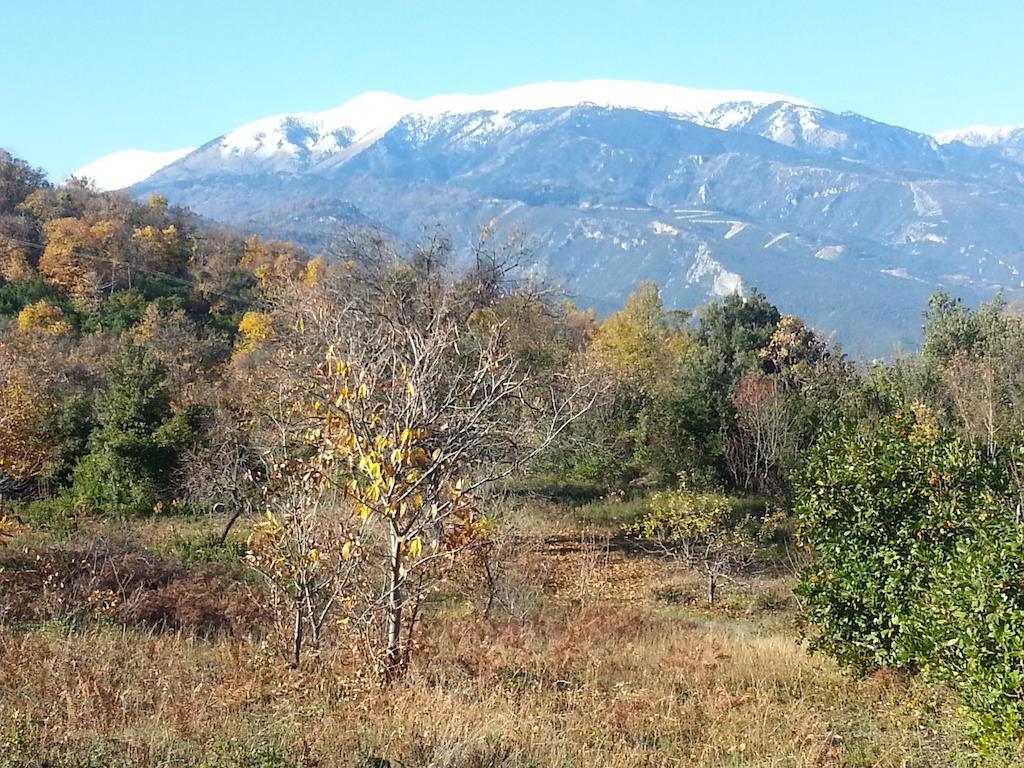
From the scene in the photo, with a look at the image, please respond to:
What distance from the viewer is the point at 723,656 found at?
28.8 ft

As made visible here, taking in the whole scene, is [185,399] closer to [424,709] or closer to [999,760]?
[424,709]

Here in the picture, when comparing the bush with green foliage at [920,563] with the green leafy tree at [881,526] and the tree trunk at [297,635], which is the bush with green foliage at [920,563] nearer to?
the green leafy tree at [881,526]

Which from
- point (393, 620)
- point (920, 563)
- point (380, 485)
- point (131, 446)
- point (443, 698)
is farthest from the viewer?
point (131, 446)

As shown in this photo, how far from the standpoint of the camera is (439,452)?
16.4 feet

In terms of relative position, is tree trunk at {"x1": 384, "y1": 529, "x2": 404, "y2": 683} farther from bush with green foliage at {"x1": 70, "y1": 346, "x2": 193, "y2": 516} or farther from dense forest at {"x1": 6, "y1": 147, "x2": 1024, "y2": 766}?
bush with green foliage at {"x1": 70, "y1": 346, "x2": 193, "y2": 516}

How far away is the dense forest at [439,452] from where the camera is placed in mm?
5508

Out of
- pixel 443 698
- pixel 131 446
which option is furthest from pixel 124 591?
pixel 131 446

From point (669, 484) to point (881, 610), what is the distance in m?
16.9

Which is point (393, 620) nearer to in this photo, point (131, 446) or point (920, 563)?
point (920, 563)

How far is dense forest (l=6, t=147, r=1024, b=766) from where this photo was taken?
18.1 feet

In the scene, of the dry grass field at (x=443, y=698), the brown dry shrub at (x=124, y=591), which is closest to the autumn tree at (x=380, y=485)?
the dry grass field at (x=443, y=698)

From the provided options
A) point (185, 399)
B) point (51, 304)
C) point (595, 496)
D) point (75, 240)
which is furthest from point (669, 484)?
point (75, 240)

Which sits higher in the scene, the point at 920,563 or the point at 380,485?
the point at 380,485

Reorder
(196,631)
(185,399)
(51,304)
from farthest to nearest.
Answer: (51,304) → (185,399) → (196,631)
